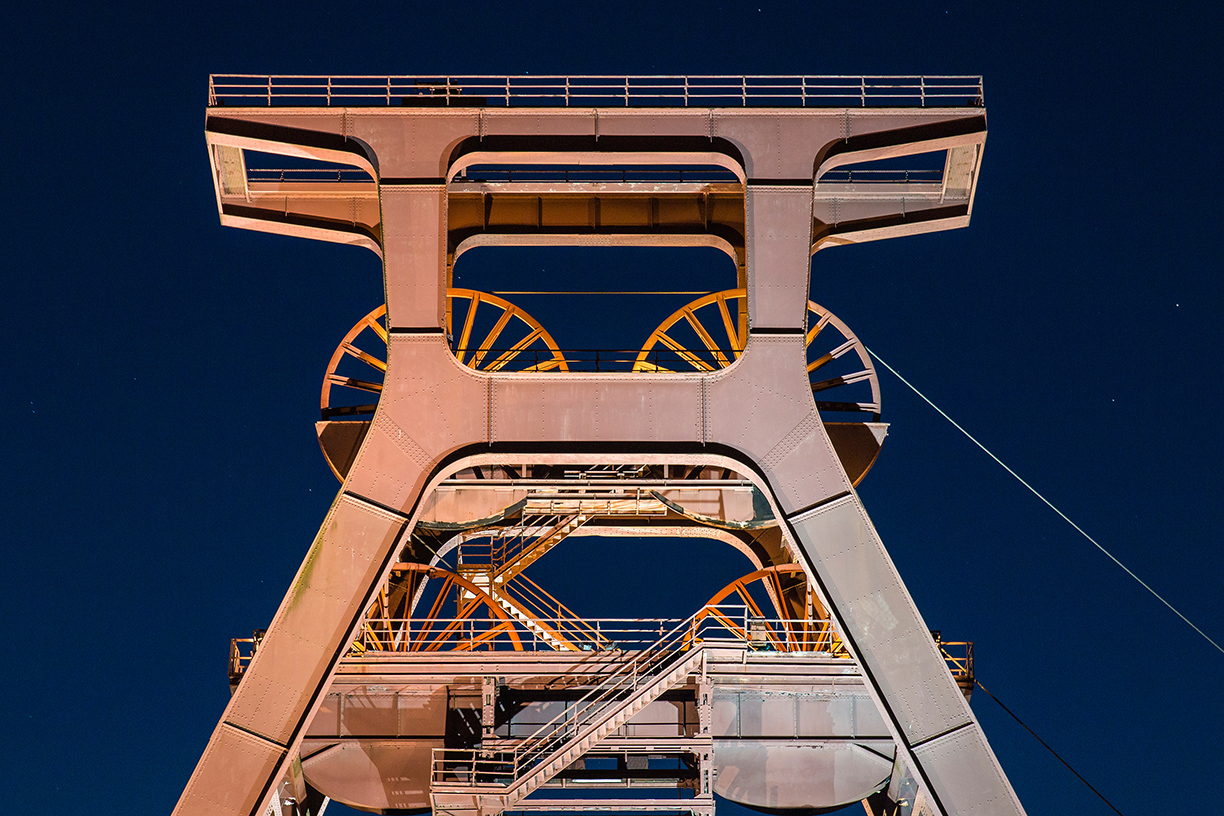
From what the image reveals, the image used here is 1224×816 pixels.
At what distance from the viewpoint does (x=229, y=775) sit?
1675 cm

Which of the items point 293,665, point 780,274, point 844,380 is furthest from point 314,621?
point 844,380

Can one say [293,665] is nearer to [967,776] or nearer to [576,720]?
[576,720]

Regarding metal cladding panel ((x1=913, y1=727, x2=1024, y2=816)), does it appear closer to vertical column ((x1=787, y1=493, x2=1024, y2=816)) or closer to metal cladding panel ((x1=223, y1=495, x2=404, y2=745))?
vertical column ((x1=787, y1=493, x2=1024, y2=816))

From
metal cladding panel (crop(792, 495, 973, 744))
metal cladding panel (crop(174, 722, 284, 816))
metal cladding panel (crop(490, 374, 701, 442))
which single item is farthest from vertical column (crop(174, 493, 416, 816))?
metal cladding panel (crop(792, 495, 973, 744))

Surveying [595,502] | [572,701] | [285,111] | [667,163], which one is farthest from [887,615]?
[285,111]

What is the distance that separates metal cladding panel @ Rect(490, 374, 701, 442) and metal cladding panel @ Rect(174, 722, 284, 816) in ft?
17.0

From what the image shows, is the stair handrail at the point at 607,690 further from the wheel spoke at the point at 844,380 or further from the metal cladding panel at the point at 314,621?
the wheel spoke at the point at 844,380

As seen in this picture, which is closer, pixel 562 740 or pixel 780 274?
pixel 780 274

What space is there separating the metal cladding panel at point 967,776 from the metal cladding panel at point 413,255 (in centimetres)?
887

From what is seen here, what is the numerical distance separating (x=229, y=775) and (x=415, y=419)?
5274 mm

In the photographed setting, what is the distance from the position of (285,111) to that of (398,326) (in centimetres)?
357

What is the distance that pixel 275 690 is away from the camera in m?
17.0

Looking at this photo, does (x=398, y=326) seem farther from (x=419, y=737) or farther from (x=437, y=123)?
(x=419, y=737)

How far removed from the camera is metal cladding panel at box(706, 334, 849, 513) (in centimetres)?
1775
